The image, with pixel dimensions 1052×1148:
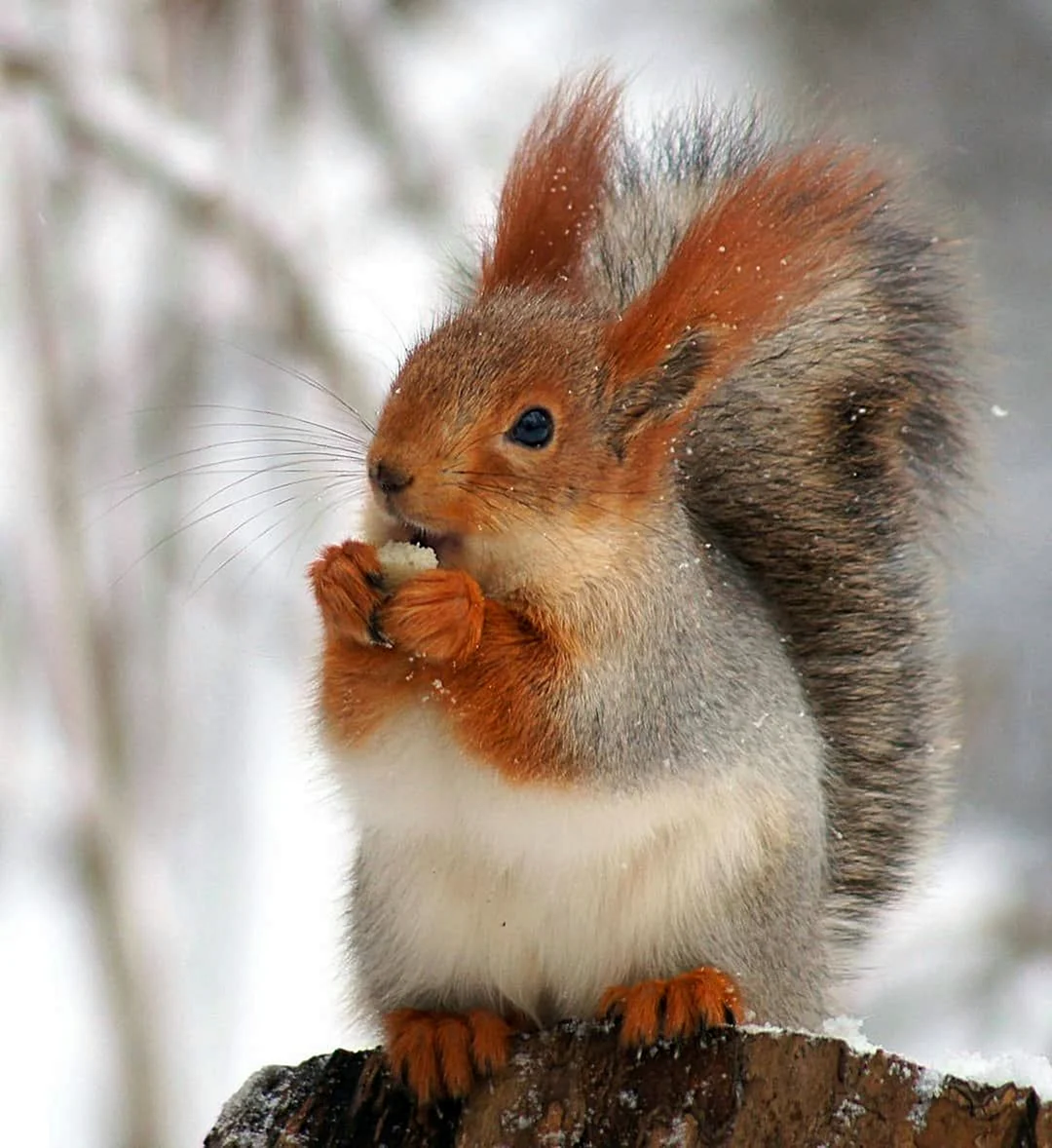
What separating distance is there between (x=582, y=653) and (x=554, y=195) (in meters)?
0.54

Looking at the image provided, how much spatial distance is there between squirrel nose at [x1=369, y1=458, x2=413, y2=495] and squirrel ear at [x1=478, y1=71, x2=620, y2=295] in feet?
1.41

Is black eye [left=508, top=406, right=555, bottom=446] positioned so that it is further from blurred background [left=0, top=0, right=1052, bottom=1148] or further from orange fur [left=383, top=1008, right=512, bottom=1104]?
blurred background [left=0, top=0, right=1052, bottom=1148]

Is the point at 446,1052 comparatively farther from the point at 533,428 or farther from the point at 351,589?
the point at 533,428

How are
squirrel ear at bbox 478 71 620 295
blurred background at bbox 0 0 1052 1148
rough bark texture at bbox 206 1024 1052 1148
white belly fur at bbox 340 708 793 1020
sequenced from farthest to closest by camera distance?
blurred background at bbox 0 0 1052 1148 < squirrel ear at bbox 478 71 620 295 < white belly fur at bbox 340 708 793 1020 < rough bark texture at bbox 206 1024 1052 1148

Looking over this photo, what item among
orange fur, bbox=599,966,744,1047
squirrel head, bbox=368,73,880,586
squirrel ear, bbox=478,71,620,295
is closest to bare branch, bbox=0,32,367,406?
squirrel ear, bbox=478,71,620,295

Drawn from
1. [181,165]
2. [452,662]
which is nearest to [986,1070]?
[452,662]

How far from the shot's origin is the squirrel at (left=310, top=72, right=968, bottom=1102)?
1.63 metres

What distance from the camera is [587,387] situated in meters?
1.72

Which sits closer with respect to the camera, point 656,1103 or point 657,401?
point 656,1103

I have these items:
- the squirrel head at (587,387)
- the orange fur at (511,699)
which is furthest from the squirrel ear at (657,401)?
the orange fur at (511,699)

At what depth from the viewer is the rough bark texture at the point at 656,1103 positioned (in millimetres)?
1425

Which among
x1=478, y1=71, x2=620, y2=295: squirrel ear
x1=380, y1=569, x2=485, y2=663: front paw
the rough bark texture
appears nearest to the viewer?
the rough bark texture

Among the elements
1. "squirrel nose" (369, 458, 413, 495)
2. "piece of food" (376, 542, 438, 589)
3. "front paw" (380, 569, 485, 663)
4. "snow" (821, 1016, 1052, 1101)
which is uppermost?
"squirrel nose" (369, 458, 413, 495)

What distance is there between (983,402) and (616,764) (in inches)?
34.9
